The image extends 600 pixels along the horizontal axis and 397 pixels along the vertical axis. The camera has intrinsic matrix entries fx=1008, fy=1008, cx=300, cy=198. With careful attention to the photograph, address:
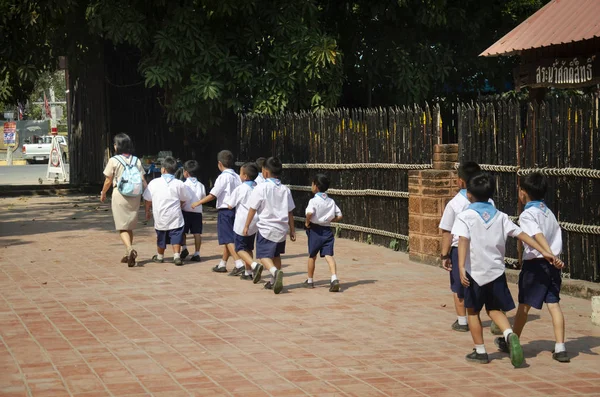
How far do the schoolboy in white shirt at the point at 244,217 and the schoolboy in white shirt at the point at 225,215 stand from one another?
1.17 feet

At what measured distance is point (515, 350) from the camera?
7.07 metres

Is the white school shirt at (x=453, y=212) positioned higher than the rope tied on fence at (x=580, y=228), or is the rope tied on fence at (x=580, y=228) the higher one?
the white school shirt at (x=453, y=212)

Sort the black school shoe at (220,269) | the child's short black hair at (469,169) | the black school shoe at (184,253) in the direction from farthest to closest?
the black school shoe at (184,253) < the black school shoe at (220,269) < the child's short black hair at (469,169)

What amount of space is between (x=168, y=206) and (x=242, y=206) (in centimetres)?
190

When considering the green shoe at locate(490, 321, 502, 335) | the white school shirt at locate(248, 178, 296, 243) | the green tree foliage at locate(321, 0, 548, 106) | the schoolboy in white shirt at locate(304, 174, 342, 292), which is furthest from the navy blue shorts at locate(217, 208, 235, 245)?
the green tree foliage at locate(321, 0, 548, 106)

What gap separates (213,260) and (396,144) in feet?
10.8

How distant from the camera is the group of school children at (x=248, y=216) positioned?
10.9 metres

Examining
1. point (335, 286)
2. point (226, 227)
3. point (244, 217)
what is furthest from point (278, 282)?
point (226, 227)

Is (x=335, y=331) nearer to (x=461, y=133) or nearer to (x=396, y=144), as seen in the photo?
(x=461, y=133)

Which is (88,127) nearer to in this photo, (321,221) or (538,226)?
(321,221)

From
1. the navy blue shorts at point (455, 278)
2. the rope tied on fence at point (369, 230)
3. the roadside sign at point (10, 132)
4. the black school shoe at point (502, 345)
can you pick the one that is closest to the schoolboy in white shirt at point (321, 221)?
the navy blue shorts at point (455, 278)

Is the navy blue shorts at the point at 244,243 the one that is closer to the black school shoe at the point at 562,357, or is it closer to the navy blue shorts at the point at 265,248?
the navy blue shorts at the point at 265,248

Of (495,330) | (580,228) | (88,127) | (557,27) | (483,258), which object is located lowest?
(495,330)

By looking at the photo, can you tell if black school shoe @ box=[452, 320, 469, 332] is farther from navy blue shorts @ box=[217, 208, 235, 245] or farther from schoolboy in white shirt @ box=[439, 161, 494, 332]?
navy blue shorts @ box=[217, 208, 235, 245]
